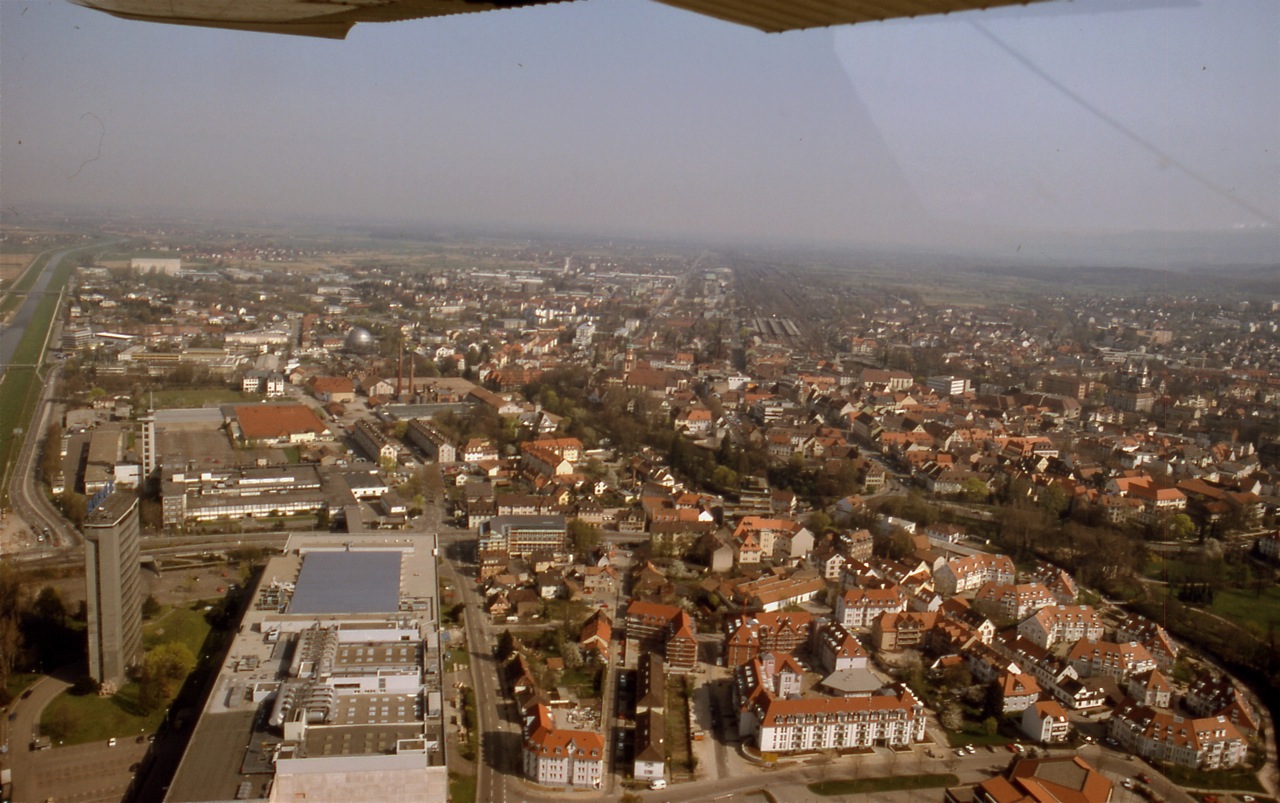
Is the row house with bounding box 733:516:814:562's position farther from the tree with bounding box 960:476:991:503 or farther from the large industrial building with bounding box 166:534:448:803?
the large industrial building with bounding box 166:534:448:803

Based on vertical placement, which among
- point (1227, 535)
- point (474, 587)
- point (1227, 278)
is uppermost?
point (1227, 278)

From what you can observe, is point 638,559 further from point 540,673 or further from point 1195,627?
point 1195,627

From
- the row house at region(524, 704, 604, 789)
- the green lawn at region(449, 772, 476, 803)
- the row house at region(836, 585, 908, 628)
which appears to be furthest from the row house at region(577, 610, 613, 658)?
the row house at region(836, 585, 908, 628)

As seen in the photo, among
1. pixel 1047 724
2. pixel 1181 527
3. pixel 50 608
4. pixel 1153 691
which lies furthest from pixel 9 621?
pixel 1181 527

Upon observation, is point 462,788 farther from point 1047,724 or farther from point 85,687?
point 1047,724

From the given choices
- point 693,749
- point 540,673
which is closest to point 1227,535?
point 693,749
